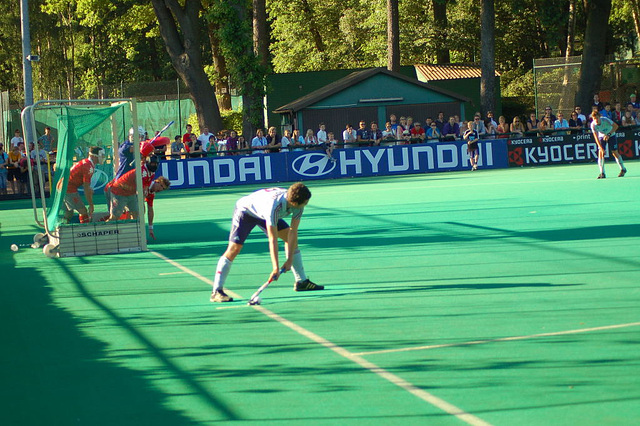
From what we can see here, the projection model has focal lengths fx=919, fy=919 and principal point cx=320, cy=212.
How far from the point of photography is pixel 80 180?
15336mm

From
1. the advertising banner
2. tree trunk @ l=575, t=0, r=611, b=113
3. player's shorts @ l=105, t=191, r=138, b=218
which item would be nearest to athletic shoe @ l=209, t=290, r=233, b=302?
player's shorts @ l=105, t=191, r=138, b=218

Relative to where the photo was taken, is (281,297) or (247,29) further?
(247,29)

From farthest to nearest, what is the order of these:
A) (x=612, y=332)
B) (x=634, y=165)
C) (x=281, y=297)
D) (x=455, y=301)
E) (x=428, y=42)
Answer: (x=428, y=42), (x=634, y=165), (x=281, y=297), (x=455, y=301), (x=612, y=332)

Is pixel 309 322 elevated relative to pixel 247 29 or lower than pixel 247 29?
lower

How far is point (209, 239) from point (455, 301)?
26.0ft

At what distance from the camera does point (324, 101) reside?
4047 cm

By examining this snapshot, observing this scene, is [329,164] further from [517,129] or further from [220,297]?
[220,297]

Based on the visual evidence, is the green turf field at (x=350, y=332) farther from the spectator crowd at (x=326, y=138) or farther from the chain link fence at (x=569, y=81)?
the chain link fence at (x=569, y=81)

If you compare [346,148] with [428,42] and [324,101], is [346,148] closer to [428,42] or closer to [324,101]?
[324,101]

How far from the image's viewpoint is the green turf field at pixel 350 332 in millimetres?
6234

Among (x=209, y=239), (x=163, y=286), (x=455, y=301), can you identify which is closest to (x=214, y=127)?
(x=209, y=239)

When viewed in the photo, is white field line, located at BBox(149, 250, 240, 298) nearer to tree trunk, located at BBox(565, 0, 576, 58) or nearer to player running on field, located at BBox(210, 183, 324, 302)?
player running on field, located at BBox(210, 183, 324, 302)

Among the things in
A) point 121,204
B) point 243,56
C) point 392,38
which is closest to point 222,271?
point 121,204

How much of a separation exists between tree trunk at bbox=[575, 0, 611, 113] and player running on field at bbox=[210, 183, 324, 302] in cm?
3344
